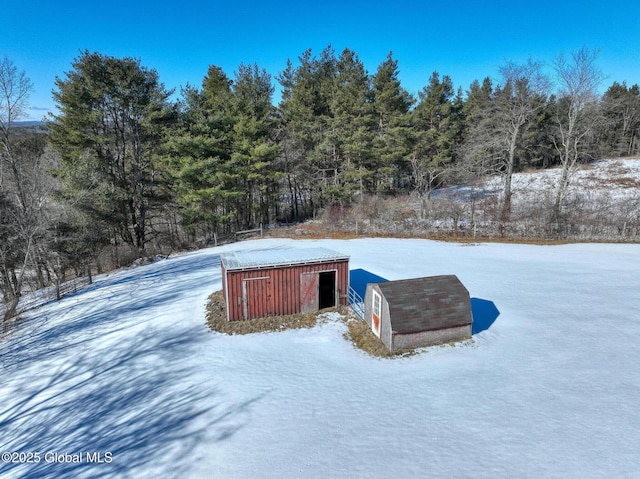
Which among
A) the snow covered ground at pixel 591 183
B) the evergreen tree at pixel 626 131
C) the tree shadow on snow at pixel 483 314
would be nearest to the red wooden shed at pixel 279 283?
the tree shadow on snow at pixel 483 314

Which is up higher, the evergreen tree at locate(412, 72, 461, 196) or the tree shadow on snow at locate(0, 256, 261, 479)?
the evergreen tree at locate(412, 72, 461, 196)

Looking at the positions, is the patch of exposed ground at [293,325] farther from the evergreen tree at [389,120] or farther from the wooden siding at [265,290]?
the evergreen tree at [389,120]

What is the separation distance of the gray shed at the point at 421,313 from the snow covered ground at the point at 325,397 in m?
0.52

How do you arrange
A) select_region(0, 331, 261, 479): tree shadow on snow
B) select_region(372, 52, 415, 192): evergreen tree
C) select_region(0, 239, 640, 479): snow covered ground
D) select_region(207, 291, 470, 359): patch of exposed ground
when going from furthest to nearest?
1. select_region(372, 52, 415, 192): evergreen tree
2. select_region(207, 291, 470, 359): patch of exposed ground
3. select_region(0, 331, 261, 479): tree shadow on snow
4. select_region(0, 239, 640, 479): snow covered ground

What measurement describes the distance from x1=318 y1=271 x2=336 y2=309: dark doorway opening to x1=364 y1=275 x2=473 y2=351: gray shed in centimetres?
283

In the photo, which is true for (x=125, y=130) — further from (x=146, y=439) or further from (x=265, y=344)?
(x=146, y=439)

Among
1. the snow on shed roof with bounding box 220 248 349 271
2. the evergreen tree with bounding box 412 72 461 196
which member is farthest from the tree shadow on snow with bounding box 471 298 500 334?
the evergreen tree with bounding box 412 72 461 196

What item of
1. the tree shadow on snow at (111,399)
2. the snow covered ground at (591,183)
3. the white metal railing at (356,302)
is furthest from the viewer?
the snow covered ground at (591,183)

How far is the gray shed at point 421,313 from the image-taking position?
833 cm

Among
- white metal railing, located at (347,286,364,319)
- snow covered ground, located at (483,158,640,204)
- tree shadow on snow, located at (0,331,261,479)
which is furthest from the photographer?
snow covered ground, located at (483,158,640,204)

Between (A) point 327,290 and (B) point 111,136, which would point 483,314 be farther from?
(B) point 111,136

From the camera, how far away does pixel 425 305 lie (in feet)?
28.2

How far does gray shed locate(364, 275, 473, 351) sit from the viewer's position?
833 cm

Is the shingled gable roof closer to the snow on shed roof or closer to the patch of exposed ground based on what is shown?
the patch of exposed ground
